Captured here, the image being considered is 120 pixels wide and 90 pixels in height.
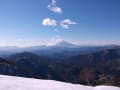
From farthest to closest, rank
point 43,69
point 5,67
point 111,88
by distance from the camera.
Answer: point 43,69 → point 5,67 → point 111,88

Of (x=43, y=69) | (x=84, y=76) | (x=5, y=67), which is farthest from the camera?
(x=43, y=69)

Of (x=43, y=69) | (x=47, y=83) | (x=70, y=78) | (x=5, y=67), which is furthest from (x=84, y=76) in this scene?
(x=47, y=83)

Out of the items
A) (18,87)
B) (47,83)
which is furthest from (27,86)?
(47,83)

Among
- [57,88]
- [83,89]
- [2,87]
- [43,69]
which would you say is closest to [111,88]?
[83,89]

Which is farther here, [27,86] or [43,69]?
[43,69]

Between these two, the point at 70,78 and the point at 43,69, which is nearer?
the point at 70,78

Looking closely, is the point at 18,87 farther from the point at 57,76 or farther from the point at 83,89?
the point at 57,76

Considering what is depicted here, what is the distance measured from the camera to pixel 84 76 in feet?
588

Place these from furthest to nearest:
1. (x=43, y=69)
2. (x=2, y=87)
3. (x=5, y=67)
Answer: (x=43, y=69)
(x=5, y=67)
(x=2, y=87)

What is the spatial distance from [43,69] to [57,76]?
18075 millimetres

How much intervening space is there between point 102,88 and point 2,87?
620mm

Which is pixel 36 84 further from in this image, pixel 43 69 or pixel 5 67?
pixel 43 69

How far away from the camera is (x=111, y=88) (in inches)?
56.4

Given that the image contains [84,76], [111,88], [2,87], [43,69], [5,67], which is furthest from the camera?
[43,69]
